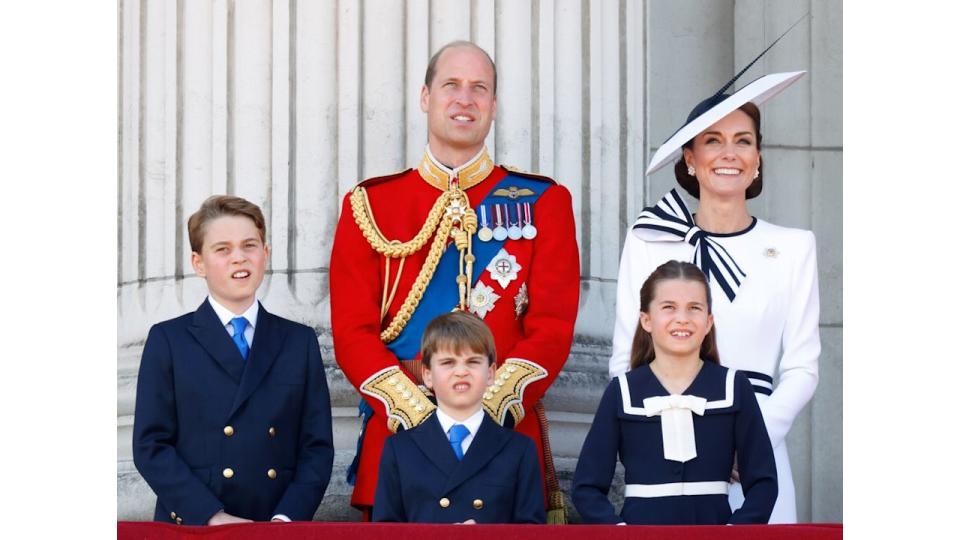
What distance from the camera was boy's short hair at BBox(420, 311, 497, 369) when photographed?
18.6 feet

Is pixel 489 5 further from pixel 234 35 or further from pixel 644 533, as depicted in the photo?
pixel 644 533

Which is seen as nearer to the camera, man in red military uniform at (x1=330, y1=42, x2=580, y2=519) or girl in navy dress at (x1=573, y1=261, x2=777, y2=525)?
girl in navy dress at (x1=573, y1=261, x2=777, y2=525)

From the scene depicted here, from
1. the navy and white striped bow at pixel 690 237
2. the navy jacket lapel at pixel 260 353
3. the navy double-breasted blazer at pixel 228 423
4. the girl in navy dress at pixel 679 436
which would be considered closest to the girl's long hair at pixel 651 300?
the girl in navy dress at pixel 679 436

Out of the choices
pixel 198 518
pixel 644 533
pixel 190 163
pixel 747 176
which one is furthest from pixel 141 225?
pixel 644 533

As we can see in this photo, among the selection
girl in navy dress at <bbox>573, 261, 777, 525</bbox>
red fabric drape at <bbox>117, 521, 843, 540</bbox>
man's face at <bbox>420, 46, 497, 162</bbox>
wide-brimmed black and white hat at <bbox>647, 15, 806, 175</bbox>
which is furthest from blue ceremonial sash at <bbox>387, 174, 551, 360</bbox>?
red fabric drape at <bbox>117, 521, 843, 540</bbox>

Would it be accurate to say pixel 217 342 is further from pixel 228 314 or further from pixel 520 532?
pixel 520 532

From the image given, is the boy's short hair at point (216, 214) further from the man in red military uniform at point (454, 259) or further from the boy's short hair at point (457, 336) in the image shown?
the boy's short hair at point (457, 336)

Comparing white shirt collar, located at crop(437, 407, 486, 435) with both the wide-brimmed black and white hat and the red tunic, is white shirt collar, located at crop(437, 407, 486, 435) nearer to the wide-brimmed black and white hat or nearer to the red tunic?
the red tunic

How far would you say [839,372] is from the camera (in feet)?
27.6

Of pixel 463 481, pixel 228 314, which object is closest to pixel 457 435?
pixel 463 481

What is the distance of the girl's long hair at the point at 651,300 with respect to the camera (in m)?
5.79

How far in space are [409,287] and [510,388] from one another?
54cm

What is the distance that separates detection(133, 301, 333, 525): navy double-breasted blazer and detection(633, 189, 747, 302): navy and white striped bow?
1.13 metres

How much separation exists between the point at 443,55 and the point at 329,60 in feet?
3.03
